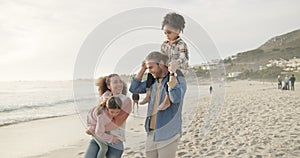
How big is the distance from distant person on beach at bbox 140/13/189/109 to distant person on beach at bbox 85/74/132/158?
38 centimetres

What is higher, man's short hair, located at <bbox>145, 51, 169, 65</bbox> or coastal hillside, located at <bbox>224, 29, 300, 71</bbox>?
coastal hillside, located at <bbox>224, 29, 300, 71</bbox>

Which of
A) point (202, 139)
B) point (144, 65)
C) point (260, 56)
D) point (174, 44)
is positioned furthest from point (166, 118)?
point (260, 56)

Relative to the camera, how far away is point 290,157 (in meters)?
4.96

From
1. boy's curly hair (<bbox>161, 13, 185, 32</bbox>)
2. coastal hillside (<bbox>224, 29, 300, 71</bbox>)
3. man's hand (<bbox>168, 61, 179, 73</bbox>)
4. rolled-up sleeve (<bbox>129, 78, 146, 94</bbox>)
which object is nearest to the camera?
man's hand (<bbox>168, 61, 179, 73</bbox>)

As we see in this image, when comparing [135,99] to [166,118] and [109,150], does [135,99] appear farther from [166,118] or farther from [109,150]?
[109,150]

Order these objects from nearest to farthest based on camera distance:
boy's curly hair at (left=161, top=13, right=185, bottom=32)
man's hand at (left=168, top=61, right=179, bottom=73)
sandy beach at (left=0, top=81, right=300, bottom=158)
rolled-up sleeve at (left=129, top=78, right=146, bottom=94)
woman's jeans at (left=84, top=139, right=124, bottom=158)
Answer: man's hand at (left=168, top=61, right=179, bottom=73), boy's curly hair at (left=161, top=13, right=185, bottom=32), rolled-up sleeve at (left=129, top=78, right=146, bottom=94), woman's jeans at (left=84, top=139, right=124, bottom=158), sandy beach at (left=0, top=81, right=300, bottom=158)

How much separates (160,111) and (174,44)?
0.48m

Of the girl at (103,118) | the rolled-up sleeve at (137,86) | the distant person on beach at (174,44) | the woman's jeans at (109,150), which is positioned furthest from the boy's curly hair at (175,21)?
the woman's jeans at (109,150)

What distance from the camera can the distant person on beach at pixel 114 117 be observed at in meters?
2.54

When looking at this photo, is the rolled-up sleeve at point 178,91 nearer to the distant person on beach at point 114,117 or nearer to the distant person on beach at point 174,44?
the distant person on beach at point 174,44

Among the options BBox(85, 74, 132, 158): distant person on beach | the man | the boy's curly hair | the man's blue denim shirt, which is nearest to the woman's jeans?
BBox(85, 74, 132, 158): distant person on beach

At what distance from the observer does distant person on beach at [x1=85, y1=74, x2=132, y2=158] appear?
8.34 feet

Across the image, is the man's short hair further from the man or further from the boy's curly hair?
the boy's curly hair

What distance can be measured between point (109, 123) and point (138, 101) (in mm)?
360
